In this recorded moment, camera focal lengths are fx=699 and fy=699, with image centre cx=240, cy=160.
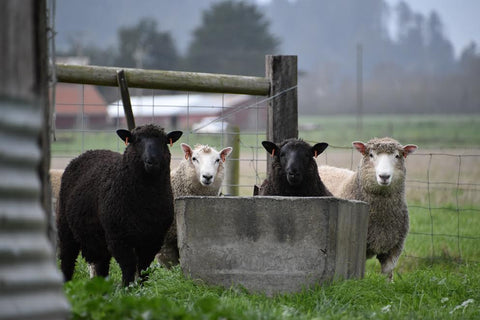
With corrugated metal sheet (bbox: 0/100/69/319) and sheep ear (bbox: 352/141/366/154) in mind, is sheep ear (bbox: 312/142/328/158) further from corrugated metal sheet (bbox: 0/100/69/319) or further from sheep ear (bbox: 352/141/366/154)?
corrugated metal sheet (bbox: 0/100/69/319)

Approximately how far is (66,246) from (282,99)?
2672 millimetres

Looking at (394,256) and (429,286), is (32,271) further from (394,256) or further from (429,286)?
(394,256)

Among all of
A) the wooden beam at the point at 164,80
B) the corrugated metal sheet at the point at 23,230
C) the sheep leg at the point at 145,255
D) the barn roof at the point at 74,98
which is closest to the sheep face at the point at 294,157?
the wooden beam at the point at 164,80

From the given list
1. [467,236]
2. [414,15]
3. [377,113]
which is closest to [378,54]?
[414,15]

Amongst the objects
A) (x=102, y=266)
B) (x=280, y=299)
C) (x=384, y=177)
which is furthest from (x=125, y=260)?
(x=384, y=177)

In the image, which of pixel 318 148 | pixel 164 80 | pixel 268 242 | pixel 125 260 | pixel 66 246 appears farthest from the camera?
pixel 164 80

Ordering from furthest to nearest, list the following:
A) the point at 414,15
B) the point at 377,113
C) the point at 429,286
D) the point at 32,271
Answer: the point at 414,15 → the point at 377,113 → the point at 429,286 → the point at 32,271

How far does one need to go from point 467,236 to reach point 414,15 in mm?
184250

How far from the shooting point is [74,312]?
341cm

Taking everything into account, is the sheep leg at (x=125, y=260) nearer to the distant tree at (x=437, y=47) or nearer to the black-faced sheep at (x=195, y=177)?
the black-faced sheep at (x=195, y=177)

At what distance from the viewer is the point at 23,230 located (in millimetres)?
2791

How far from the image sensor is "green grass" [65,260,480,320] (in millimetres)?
3455

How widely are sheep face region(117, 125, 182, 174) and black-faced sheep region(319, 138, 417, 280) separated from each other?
226cm

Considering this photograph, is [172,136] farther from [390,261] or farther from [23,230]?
[23,230]
